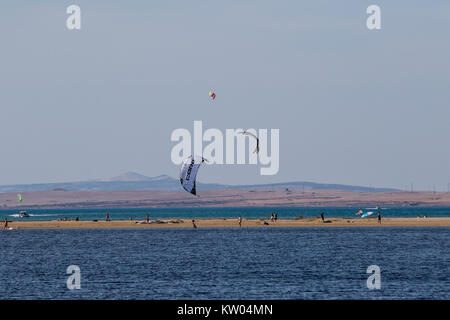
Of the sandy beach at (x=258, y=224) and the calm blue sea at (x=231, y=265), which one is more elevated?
the calm blue sea at (x=231, y=265)

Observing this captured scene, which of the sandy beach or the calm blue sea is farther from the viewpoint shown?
the sandy beach

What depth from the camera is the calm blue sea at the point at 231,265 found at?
49.1 meters

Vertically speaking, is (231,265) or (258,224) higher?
(231,265)

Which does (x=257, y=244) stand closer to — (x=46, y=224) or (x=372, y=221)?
(x=372, y=221)

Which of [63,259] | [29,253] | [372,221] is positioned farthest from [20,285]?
[372,221]

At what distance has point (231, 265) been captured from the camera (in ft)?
227

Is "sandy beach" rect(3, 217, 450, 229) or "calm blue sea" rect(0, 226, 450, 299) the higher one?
"calm blue sea" rect(0, 226, 450, 299)

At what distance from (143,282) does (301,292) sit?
12.8 metres

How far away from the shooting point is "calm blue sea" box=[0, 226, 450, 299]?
4912 cm

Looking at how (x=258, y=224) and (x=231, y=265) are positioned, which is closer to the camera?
(x=231, y=265)

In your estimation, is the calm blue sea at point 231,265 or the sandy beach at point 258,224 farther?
the sandy beach at point 258,224

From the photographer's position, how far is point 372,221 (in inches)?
5984

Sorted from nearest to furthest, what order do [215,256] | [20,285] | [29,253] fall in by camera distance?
1. [20,285]
2. [215,256]
3. [29,253]
